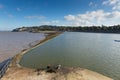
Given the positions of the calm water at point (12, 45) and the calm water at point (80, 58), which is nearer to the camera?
the calm water at point (80, 58)

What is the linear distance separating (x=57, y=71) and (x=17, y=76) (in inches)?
179

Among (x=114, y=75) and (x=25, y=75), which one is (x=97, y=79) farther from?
(x=25, y=75)

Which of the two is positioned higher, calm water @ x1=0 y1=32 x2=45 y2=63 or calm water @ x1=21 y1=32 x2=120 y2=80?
calm water @ x1=21 y1=32 x2=120 y2=80

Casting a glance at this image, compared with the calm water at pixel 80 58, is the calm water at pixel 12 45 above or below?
below

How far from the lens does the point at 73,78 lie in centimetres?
1373

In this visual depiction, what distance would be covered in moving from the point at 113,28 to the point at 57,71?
145580mm

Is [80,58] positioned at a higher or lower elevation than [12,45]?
higher

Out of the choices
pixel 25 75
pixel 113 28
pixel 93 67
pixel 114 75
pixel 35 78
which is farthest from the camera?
pixel 113 28

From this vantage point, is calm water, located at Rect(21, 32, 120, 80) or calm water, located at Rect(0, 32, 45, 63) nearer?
calm water, located at Rect(21, 32, 120, 80)

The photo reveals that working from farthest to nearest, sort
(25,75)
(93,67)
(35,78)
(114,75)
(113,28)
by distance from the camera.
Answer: (113,28)
(93,67)
(114,75)
(25,75)
(35,78)

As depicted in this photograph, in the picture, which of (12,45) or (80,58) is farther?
(12,45)

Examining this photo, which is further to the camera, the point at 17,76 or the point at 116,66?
the point at 116,66

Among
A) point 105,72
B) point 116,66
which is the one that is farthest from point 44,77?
point 116,66

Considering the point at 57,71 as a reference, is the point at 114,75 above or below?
below
